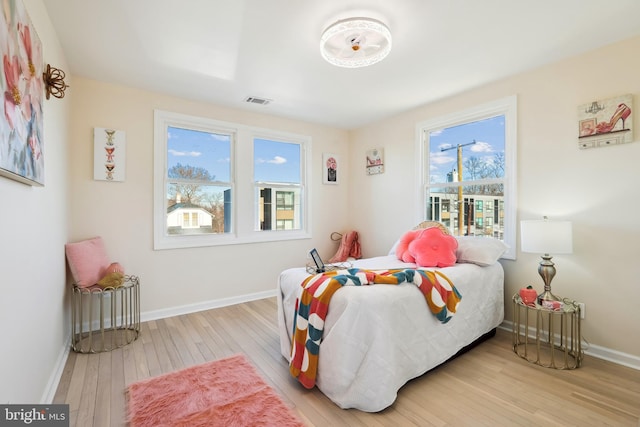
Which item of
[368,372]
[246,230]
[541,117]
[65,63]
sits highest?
[65,63]

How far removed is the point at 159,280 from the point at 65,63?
2.23 meters

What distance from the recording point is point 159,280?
3.29m

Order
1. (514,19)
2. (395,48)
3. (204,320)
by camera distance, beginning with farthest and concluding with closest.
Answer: (204,320)
(395,48)
(514,19)

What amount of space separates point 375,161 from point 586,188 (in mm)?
2438

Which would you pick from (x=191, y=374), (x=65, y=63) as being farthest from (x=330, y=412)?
(x=65, y=63)

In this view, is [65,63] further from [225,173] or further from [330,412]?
[330,412]

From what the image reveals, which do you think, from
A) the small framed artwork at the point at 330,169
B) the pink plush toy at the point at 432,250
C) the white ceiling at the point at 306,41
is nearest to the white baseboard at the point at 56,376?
the white ceiling at the point at 306,41

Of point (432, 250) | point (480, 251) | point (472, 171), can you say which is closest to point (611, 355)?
point (480, 251)

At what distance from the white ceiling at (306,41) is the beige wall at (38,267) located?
409 millimetres

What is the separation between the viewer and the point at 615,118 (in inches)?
90.6

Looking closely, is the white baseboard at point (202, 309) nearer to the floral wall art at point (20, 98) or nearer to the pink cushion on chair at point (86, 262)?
the pink cushion on chair at point (86, 262)

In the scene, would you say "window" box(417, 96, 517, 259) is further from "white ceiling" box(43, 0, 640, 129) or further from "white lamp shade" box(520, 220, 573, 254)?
"white lamp shade" box(520, 220, 573, 254)

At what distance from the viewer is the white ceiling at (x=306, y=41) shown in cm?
191

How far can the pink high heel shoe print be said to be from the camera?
2.25m
